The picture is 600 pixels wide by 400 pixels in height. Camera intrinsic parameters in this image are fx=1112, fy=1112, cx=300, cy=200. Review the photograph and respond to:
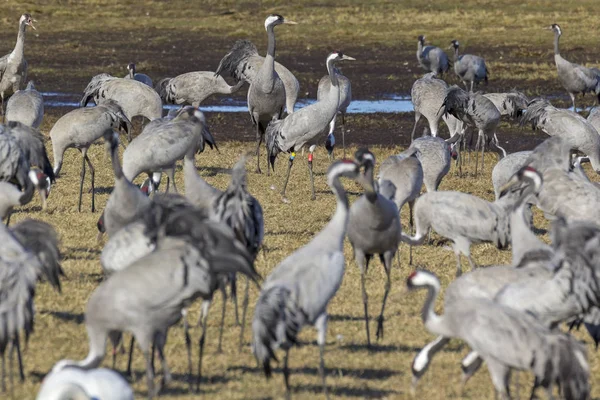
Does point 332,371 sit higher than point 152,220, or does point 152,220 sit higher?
point 152,220

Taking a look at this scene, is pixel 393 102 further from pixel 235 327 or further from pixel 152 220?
pixel 152 220

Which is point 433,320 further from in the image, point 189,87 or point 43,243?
point 189,87

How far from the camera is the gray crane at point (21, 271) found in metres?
5.71

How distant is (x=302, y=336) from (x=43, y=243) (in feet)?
6.53

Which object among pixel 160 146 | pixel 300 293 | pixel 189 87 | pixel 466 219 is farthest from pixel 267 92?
pixel 300 293

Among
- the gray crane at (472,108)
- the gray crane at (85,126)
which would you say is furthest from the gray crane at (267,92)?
the gray crane at (85,126)

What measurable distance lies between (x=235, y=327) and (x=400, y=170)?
2747mm

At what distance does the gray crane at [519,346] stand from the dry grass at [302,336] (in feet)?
2.31

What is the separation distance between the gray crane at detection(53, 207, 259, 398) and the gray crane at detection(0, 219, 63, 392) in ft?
1.10

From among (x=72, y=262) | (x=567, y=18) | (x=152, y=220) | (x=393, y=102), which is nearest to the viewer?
(x=152, y=220)

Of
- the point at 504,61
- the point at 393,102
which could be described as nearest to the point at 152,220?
the point at 393,102

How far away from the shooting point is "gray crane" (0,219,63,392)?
18.7 ft

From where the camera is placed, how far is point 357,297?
28.2 ft

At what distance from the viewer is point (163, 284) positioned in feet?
18.7
